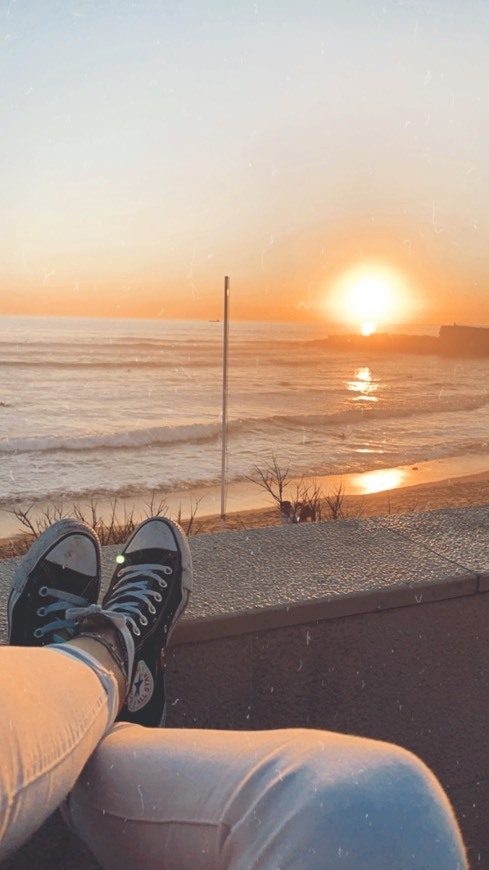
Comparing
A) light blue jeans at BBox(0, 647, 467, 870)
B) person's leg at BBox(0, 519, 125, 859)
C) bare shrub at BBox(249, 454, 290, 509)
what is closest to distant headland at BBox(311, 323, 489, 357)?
bare shrub at BBox(249, 454, 290, 509)

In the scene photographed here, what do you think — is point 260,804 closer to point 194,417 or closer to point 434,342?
point 194,417

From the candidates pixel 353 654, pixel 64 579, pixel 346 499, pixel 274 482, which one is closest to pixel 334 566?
pixel 353 654

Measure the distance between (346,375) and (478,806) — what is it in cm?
2035

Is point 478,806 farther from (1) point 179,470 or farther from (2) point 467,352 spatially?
(2) point 467,352

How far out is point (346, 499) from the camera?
6570mm

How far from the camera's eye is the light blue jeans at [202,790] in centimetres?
76

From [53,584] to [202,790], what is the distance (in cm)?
75

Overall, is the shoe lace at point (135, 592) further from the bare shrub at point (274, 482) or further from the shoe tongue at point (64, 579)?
the bare shrub at point (274, 482)

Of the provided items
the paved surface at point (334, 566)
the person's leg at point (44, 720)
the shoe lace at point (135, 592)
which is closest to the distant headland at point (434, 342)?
the paved surface at point (334, 566)

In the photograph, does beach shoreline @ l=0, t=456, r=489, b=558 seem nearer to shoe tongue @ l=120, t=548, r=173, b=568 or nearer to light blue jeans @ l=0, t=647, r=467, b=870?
shoe tongue @ l=120, t=548, r=173, b=568

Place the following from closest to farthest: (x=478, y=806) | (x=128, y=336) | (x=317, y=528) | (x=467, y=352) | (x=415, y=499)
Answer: (x=478, y=806) < (x=317, y=528) < (x=415, y=499) < (x=128, y=336) < (x=467, y=352)

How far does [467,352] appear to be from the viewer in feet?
127

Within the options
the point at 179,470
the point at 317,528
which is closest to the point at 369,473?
the point at 179,470

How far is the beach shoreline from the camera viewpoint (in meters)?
5.43
